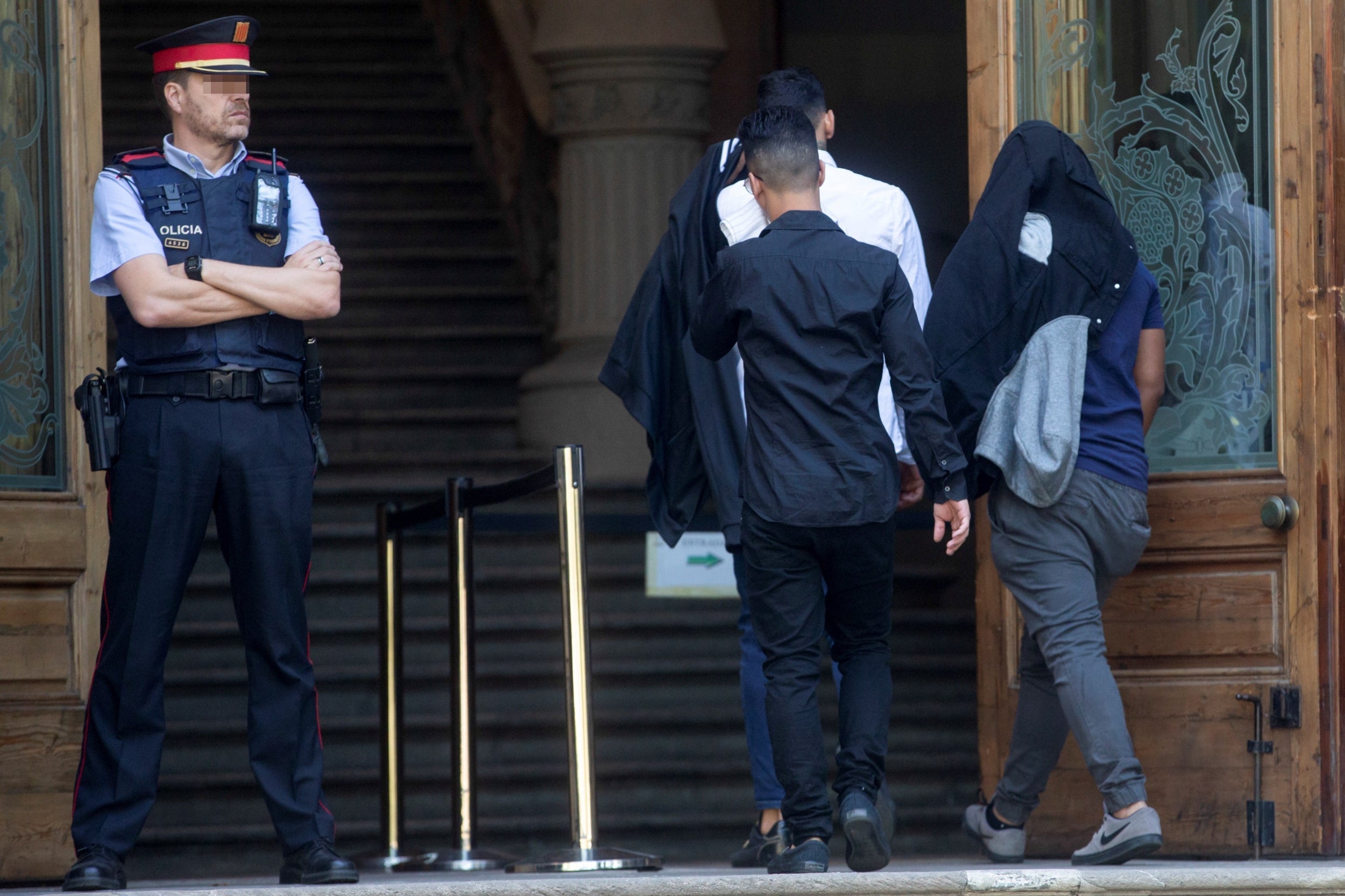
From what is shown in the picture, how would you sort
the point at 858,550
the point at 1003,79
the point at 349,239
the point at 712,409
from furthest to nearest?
the point at 349,239 < the point at 1003,79 < the point at 712,409 < the point at 858,550

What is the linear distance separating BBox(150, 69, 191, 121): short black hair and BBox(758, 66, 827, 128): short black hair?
122 centimetres

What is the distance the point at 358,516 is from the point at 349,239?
6.58 feet

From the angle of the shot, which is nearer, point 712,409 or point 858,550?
point 858,550

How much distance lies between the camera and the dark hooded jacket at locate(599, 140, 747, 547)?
4523mm

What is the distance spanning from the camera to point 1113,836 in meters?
4.01

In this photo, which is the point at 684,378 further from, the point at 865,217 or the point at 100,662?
the point at 100,662

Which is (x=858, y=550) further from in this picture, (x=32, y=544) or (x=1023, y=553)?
(x=32, y=544)

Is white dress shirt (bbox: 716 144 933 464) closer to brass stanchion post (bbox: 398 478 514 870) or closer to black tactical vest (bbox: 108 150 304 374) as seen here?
black tactical vest (bbox: 108 150 304 374)

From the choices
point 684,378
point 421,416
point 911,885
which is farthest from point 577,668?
point 421,416

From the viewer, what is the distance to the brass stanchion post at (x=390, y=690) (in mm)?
5418

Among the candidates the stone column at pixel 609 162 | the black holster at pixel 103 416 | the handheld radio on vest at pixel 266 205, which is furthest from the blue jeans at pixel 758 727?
the stone column at pixel 609 162

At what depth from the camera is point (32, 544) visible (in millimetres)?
4617

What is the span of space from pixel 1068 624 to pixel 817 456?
2.31ft

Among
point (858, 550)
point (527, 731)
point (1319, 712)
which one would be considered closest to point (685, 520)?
point (858, 550)
